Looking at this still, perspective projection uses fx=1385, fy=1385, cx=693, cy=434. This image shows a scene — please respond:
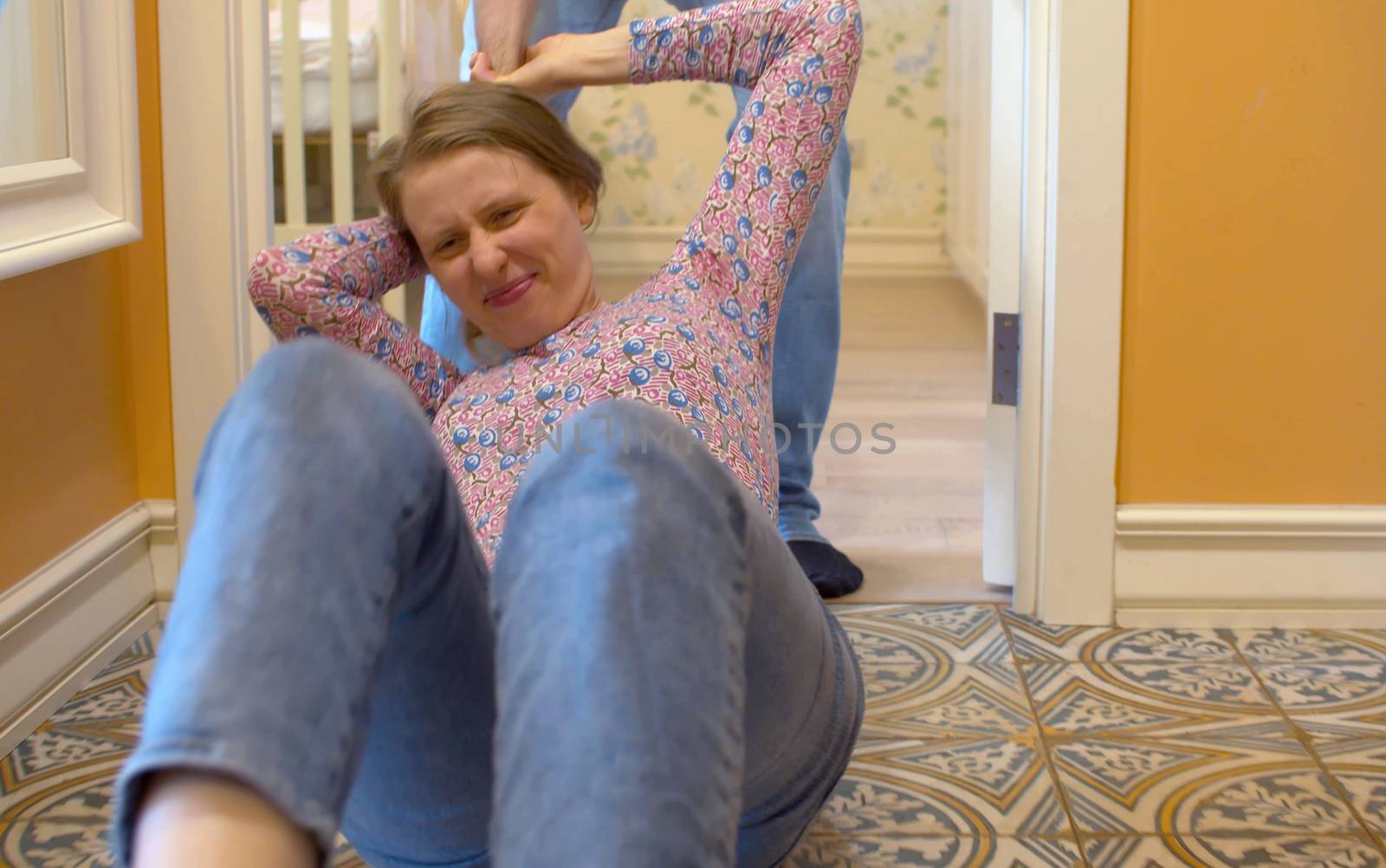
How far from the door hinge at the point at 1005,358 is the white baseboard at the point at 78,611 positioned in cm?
101

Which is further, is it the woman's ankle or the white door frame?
the white door frame

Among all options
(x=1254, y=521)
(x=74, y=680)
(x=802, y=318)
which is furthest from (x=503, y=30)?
(x=1254, y=521)

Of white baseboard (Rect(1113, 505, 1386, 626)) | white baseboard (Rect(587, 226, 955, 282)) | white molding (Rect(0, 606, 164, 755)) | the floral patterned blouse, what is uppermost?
the floral patterned blouse

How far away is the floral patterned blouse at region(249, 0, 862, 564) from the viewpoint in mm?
1042

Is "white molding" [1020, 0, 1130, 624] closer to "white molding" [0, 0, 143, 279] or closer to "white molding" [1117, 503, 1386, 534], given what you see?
"white molding" [1117, 503, 1386, 534]

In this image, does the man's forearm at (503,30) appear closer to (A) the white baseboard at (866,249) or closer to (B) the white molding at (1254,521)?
(B) the white molding at (1254,521)

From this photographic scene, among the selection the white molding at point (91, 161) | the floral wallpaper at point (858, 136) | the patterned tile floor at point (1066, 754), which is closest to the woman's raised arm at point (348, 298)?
the white molding at point (91, 161)

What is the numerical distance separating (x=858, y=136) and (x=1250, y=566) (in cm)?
313

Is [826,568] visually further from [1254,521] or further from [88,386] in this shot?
[88,386]

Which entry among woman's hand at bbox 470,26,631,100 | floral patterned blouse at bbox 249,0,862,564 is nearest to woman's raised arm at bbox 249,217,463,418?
floral patterned blouse at bbox 249,0,862,564

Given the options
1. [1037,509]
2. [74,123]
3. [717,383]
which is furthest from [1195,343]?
[74,123]

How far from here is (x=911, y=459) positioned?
2.39 metres

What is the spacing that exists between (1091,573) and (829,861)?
66 centimetres

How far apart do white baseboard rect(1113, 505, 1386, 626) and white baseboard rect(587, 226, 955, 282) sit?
2.96 metres
